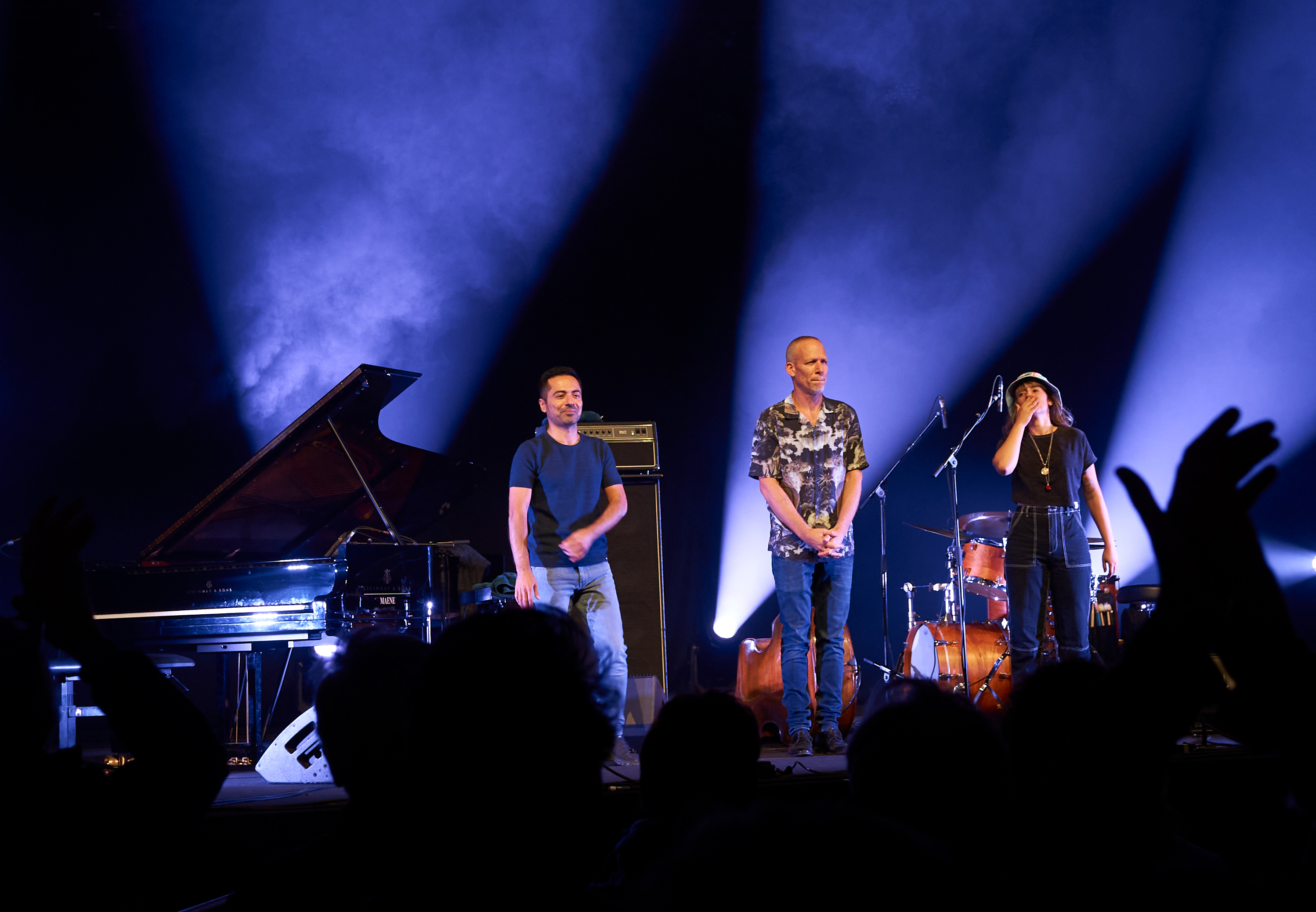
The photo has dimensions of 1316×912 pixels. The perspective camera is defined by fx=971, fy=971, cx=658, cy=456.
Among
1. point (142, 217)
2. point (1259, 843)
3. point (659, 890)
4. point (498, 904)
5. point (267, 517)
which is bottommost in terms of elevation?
point (1259, 843)

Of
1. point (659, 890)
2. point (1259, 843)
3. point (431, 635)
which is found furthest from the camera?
point (431, 635)

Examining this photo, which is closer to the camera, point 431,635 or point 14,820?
point 14,820

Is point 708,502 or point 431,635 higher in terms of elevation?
point 708,502

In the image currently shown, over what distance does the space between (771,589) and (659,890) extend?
21.6 ft

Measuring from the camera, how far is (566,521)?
4551 millimetres

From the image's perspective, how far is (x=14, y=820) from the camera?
3.95 ft

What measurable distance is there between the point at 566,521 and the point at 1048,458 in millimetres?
2325

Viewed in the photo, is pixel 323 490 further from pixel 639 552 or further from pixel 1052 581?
pixel 1052 581

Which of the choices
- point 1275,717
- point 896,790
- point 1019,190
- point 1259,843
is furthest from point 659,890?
point 1019,190

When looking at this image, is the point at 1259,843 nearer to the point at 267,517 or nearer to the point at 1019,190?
the point at 267,517

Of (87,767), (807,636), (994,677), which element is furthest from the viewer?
(994,677)

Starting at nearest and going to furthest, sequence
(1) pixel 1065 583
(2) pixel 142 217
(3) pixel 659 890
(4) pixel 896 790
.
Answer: (3) pixel 659 890
(4) pixel 896 790
(1) pixel 1065 583
(2) pixel 142 217

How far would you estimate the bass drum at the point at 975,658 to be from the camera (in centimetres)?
540

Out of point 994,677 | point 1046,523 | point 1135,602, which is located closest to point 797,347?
Answer: point 1046,523
